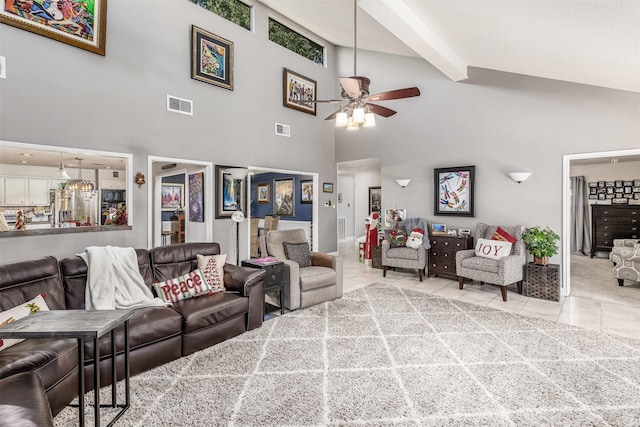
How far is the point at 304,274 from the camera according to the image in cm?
399

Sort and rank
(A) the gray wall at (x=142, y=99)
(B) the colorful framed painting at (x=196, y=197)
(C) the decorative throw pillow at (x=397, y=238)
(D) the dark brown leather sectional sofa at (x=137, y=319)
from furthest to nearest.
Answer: (C) the decorative throw pillow at (x=397, y=238)
(B) the colorful framed painting at (x=196, y=197)
(A) the gray wall at (x=142, y=99)
(D) the dark brown leather sectional sofa at (x=137, y=319)

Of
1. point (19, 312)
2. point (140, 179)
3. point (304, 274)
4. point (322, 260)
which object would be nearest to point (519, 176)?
point (322, 260)

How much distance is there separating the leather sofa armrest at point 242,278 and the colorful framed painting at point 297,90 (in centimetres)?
377

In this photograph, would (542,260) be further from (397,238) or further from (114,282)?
(114,282)

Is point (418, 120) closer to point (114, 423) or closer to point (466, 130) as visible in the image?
point (466, 130)

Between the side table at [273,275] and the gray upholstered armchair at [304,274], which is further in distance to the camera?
the gray upholstered armchair at [304,274]

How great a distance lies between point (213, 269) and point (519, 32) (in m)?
3.77

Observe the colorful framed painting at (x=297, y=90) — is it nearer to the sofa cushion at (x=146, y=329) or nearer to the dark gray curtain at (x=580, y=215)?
the sofa cushion at (x=146, y=329)

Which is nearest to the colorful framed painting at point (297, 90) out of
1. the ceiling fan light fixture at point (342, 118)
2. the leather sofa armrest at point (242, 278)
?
the ceiling fan light fixture at point (342, 118)

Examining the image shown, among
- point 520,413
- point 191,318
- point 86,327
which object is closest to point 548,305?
point 520,413

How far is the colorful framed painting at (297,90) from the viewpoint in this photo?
6.22 metres

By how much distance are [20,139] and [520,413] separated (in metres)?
4.99

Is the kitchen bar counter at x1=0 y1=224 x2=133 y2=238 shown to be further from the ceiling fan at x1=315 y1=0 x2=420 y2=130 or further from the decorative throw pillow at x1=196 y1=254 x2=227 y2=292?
the ceiling fan at x1=315 y1=0 x2=420 y2=130

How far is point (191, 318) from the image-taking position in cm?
275
